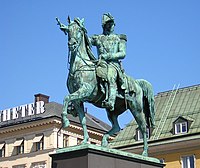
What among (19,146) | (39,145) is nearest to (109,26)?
(39,145)

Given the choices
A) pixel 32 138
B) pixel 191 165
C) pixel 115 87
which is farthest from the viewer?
pixel 32 138

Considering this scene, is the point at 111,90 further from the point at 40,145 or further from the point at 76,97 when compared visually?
the point at 40,145

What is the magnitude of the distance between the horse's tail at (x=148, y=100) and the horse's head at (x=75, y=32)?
2905 mm

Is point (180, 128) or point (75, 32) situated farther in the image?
point (180, 128)

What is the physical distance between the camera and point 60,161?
711 inches

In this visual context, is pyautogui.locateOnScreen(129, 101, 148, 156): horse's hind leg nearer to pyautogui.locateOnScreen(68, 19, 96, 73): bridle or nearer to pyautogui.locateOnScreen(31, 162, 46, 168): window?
pyautogui.locateOnScreen(68, 19, 96, 73): bridle

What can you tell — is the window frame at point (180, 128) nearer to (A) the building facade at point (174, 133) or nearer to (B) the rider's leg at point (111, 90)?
(A) the building facade at point (174, 133)

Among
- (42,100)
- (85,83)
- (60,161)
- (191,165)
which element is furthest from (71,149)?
(42,100)

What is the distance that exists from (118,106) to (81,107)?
1.77 metres

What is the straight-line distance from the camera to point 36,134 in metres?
61.8

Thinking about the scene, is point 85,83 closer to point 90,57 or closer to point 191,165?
point 90,57

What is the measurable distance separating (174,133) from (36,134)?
1654cm

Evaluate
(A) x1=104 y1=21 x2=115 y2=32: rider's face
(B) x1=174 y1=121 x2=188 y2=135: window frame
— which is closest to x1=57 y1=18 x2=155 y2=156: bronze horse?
(A) x1=104 y1=21 x2=115 y2=32: rider's face

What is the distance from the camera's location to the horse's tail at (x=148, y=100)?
68.6 ft
